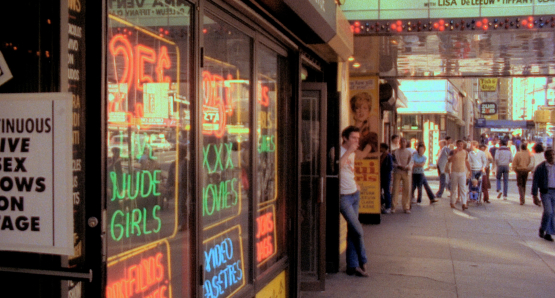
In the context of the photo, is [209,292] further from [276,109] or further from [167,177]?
[276,109]

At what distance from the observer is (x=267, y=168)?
5.53 m

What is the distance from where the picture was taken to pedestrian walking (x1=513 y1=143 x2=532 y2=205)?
54.2 ft

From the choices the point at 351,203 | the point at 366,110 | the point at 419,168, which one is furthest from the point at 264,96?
the point at 419,168

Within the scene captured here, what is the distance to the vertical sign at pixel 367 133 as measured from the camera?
12.0m

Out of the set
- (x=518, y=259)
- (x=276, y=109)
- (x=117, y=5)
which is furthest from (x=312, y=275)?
(x=117, y=5)

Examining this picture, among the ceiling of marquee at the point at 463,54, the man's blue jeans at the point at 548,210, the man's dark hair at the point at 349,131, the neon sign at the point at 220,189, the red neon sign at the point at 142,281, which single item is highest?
the ceiling of marquee at the point at 463,54

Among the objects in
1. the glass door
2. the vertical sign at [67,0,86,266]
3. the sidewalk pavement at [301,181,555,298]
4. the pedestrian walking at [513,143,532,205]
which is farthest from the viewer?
the pedestrian walking at [513,143,532,205]

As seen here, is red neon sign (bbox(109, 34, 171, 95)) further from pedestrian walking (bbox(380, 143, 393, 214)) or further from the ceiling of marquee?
pedestrian walking (bbox(380, 143, 393, 214))

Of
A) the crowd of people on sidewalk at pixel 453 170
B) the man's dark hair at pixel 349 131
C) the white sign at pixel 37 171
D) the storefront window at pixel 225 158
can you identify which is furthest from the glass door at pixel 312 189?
the crowd of people on sidewalk at pixel 453 170

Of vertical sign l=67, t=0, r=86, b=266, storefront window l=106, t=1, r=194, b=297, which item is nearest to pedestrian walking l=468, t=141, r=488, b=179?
storefront window l=106, t=1, r=194, b=297

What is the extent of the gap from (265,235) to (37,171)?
3377 millimetres

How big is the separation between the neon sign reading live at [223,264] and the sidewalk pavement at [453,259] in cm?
257

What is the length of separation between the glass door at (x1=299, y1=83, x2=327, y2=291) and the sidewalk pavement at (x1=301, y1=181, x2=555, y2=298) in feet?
0.94

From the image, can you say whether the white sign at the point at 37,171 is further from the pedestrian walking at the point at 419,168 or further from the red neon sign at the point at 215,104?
the pedestrian walking at the point at 419,168
